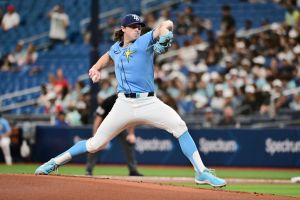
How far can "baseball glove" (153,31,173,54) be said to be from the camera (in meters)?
9.41

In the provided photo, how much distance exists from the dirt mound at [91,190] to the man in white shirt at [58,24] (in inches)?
620

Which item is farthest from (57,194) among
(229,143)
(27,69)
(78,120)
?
(27,69)

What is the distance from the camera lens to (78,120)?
21922 mm

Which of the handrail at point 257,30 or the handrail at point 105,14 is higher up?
the handrail at point 105,14

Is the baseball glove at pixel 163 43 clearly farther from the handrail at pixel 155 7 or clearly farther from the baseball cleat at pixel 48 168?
the handrail at pixel 155 7

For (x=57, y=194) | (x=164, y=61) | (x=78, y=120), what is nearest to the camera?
(x=57, y=194)

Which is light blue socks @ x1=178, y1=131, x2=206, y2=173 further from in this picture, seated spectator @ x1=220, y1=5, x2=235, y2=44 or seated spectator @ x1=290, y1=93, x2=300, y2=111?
seated spectator @ x1=220, y1=5, x2=235, y2=44

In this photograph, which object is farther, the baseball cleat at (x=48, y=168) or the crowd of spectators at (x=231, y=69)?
the crowd of spectators at (x=231, y=69)

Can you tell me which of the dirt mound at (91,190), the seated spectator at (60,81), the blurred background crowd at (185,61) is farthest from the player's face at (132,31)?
the seated spectator at (60,81)

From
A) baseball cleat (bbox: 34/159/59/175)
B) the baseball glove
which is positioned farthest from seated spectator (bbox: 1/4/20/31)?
the baseball glove

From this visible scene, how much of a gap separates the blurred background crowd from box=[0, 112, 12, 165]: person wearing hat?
154 cm

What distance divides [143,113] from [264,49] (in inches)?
Result: 527

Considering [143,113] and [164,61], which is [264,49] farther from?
[143,113]

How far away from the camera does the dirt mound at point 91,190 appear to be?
8.82 m
